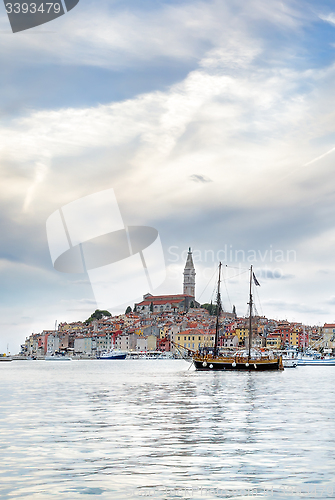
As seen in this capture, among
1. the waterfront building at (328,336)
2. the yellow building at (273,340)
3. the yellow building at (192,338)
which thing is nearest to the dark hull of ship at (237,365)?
the yellow building at (192,338)

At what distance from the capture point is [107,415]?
944 inches

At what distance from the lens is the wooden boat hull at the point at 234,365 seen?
67.3 m

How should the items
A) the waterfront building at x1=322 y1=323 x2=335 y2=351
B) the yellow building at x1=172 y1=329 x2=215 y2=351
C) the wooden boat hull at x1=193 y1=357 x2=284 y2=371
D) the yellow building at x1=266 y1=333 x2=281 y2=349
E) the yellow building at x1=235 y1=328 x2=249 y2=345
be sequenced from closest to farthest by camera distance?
the wooden boat hull at x1=193 y1=357 x2=284 y2=371 → the waterfront building at x1=322 y1=323 x2=335 y2=351 → the yellow building at x1=172 y1=329 x2=215 y2=351 → the yellow building at x1=266 y1=333 x2=281 y2=349 → the yellow building at x1=235 y1=328 x2=249 y2=345

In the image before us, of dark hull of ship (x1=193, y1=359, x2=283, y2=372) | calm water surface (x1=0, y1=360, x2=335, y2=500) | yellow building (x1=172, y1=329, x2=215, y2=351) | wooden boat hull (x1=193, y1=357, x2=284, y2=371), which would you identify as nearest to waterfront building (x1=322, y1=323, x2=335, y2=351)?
yellow building (x1=172, y1=329, x2=215, y2=351)

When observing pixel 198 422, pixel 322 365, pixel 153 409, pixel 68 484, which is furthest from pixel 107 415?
pixel 322 365

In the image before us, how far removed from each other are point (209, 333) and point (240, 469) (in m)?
167

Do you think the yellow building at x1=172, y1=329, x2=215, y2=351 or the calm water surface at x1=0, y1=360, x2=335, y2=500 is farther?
the yellow building at x1=172, y1=329, x2=215, y2=351

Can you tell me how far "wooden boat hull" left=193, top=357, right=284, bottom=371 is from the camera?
67312 millimetres

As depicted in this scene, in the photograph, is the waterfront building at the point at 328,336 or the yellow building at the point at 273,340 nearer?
the waterfront building at the point at 328,336

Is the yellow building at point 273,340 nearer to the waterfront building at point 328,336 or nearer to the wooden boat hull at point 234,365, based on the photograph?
the waterfront building at point 328,336

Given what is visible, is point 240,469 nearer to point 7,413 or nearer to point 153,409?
point 153,409

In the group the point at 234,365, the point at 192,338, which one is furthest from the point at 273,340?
the point at 234,365

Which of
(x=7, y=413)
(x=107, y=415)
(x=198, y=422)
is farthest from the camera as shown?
(x=7, y=413)

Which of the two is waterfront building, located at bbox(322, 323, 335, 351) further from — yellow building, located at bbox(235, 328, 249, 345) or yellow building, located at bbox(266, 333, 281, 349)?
yellow building, located at bbox(235, 328, 249, 345)
